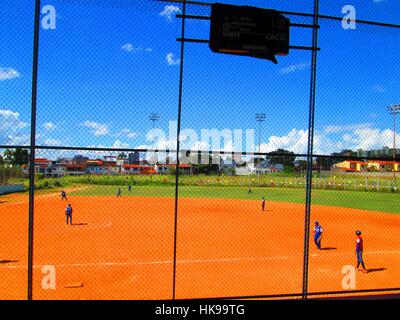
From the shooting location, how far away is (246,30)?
5.92 metres

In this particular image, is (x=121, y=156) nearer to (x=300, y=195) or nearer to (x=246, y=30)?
(x=246, y=30)

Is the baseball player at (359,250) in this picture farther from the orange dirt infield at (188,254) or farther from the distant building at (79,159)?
the distant building at (79,159)

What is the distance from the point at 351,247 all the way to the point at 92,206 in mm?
21611

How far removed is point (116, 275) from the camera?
10312 millimetres

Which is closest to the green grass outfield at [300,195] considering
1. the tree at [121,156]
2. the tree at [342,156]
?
the tree at [342,156]

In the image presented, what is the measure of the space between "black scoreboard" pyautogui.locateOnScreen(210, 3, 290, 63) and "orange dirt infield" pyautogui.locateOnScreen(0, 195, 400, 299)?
6331 millimetres

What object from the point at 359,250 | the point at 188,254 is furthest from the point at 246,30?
the point at 188,254

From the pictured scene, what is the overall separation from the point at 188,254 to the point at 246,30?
9.70 m

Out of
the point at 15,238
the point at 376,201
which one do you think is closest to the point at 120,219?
the point at 15,238

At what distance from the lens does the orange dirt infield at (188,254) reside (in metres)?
9.34

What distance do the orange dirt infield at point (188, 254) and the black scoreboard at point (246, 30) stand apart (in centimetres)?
633

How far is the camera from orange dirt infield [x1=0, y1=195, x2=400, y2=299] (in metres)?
9.34

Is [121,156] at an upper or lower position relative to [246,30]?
lower
